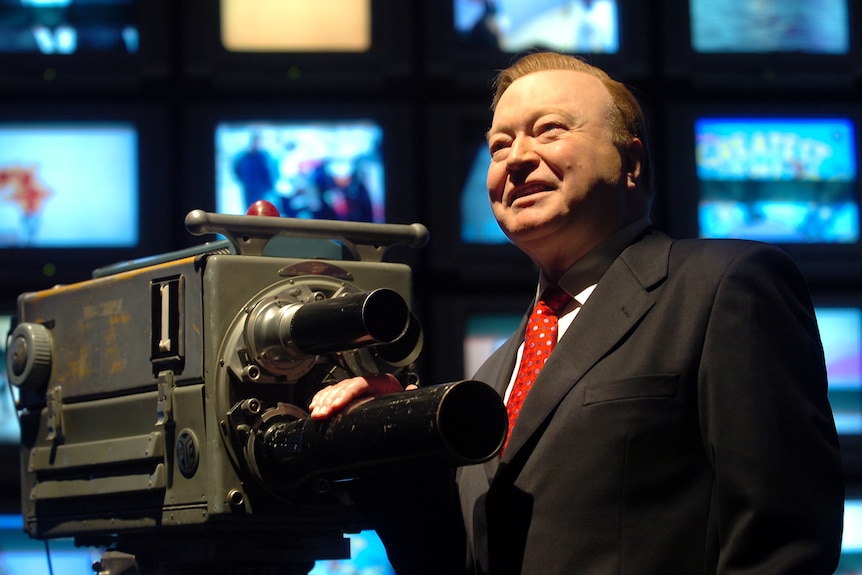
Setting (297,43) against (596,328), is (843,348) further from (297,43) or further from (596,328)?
(596,328)

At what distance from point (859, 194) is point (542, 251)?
2.40 m

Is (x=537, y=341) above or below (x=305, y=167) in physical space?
below

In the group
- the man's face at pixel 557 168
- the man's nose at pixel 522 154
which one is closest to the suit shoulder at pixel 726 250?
the man's face at pixel 557 168

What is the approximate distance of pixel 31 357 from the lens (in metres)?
1.89

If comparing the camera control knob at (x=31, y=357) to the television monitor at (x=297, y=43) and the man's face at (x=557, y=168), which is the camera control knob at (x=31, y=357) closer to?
the man's face at (x=557, y=168)

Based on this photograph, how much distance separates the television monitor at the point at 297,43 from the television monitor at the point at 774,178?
0.91 meters

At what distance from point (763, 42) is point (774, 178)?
0.47 m

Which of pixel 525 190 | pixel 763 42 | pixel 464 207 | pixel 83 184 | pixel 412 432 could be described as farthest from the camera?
pixel 763 42

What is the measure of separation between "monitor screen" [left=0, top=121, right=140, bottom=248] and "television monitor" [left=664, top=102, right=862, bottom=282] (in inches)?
64.4

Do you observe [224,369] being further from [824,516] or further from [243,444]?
[824,516]

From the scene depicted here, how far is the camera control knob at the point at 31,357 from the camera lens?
1.90 meters

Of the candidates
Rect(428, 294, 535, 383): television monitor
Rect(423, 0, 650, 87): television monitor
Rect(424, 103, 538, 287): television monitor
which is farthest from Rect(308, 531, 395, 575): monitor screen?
Rect(423, 0, 650, 87): television monitor

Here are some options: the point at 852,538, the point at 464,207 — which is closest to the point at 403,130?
the point at 464,207

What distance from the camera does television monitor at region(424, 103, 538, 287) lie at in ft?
12.5
